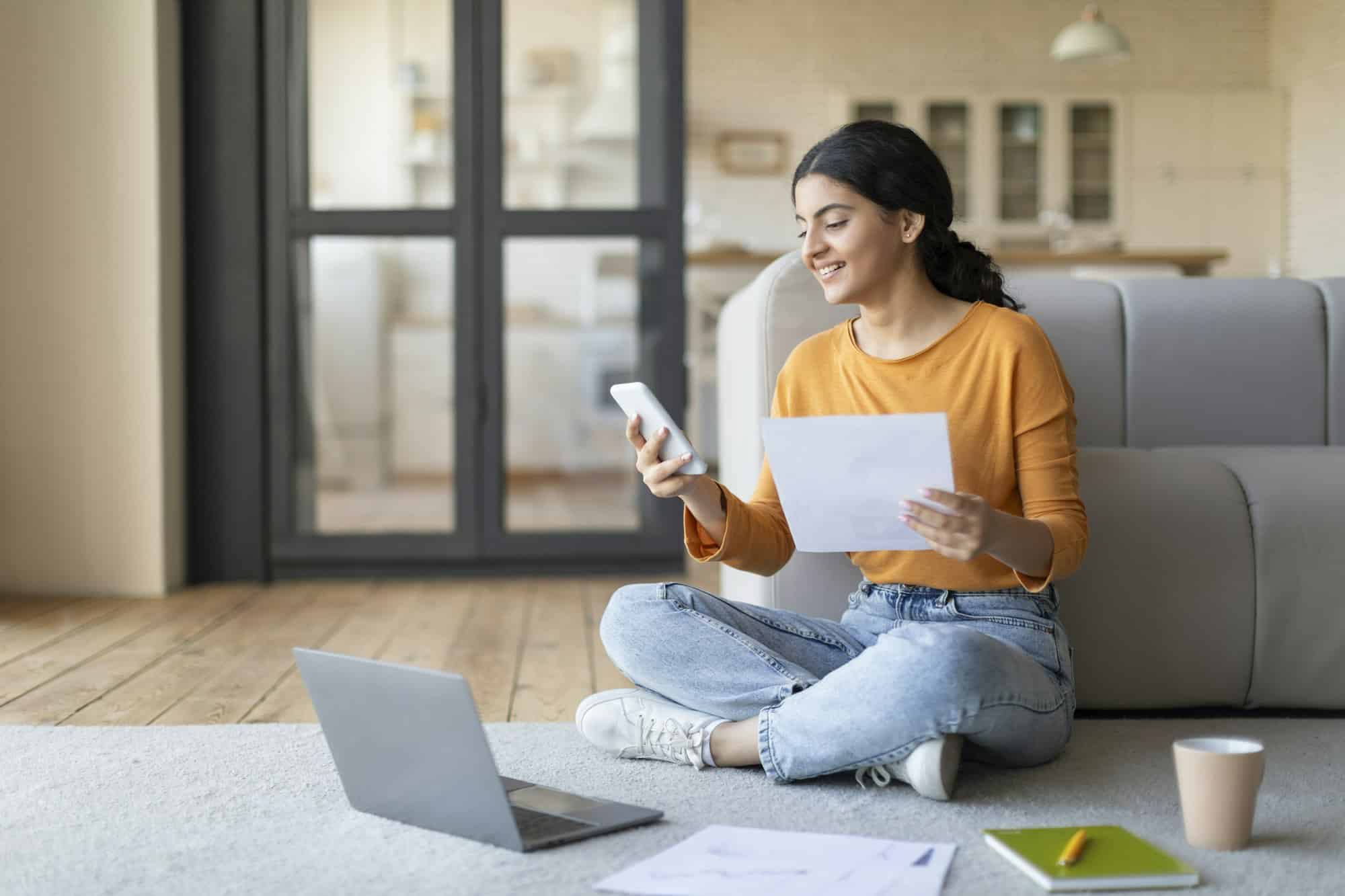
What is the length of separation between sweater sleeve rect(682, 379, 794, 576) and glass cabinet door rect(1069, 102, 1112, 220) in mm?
6326

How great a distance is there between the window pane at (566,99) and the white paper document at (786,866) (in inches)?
100

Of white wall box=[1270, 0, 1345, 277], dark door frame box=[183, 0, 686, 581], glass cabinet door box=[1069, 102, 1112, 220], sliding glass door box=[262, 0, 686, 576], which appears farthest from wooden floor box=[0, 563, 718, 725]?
white wall box=[1270, 0, 1345, 277]

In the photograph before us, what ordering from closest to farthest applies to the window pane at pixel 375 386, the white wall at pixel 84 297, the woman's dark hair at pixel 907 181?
the woman's dark hair at pixel 907 181 < the white wall at pixel 84 297 < the window pane at pixel 375 386

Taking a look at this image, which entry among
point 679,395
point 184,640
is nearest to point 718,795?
point 184,640

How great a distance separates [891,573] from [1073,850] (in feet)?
1.59

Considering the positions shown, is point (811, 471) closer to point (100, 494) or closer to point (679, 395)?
point (679, 395)

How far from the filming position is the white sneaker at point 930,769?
1.47 metres

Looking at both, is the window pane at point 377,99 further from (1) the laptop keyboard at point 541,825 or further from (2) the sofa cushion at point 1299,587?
(1) the laptop keyboard at point 541,825

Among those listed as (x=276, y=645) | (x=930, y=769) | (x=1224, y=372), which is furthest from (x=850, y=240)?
(x=276, y=645)

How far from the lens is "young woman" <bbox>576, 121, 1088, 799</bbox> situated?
148 centimetres

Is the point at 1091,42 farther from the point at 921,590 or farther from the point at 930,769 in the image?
the point at 930,769

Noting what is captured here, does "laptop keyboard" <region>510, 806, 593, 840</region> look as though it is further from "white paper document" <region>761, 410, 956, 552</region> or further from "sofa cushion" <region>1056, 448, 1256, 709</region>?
"sofa cushion" <region>1056, 448, 1256, 709</region>

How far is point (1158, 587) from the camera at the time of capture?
197 cm

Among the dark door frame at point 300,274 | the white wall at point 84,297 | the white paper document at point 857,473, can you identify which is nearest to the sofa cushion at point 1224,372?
the white paper document at point 857,473
